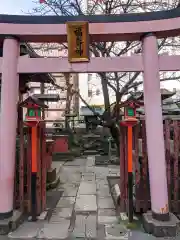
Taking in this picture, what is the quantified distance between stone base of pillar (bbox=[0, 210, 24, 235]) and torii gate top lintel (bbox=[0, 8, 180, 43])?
405 centimetres

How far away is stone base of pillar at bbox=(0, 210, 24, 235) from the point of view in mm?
4898

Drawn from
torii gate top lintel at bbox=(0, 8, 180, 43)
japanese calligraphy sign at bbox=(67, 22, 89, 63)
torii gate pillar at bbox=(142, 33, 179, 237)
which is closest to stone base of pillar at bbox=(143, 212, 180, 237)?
torii gate pillar at bbox=(142, 33, 179, 237)

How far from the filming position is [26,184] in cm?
609

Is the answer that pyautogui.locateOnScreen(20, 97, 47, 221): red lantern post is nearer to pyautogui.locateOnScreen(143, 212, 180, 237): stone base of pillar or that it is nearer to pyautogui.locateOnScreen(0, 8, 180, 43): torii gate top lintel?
pyautogui.locateOnScreen(0, 8, 180, 43): torii gate top lintel

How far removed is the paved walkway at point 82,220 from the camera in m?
4.84

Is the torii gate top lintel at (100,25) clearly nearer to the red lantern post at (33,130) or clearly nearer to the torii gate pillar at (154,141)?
the torii gate pillar at (154,141)

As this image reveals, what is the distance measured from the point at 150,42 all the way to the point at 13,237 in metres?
5.03

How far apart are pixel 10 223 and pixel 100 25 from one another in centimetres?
478

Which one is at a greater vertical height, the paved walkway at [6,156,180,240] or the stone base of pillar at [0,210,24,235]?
the stone base of pillar at [0,210,24,235]

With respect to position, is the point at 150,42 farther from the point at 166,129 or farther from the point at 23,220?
the point at 23,220

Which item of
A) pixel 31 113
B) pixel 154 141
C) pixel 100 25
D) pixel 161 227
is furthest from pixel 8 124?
pixel 161 227

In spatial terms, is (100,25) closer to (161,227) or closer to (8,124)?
(8,124)

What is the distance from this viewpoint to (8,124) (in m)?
5.20

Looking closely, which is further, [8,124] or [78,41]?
[78,41]
